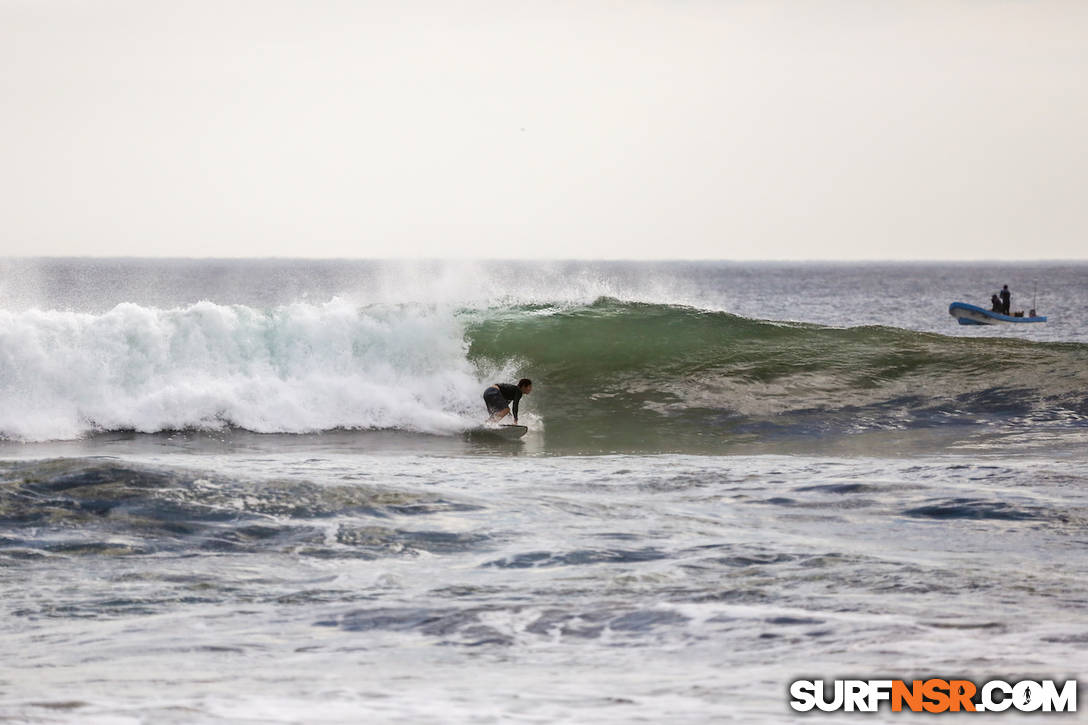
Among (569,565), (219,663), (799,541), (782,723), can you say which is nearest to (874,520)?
(799,541)

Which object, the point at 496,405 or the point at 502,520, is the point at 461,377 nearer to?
the point at 496,405

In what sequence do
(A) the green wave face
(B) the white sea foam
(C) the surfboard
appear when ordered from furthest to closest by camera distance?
(A) the green wave face → (B) the white sea foam → (C) the surfboard

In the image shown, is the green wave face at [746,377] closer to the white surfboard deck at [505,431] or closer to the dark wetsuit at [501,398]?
the white surfboard deck at [505,431]

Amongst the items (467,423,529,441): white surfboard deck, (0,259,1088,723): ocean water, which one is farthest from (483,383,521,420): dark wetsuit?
(0,259,1088,723): ocean water

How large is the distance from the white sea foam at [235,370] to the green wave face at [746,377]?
1.62m

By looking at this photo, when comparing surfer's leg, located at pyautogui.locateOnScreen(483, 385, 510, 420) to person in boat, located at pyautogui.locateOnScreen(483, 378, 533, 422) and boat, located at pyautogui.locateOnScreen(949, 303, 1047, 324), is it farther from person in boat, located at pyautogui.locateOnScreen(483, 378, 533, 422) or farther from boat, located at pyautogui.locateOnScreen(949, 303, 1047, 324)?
boat, located at pyautogui.locateOnScreen(949, 303, 1047, 324)

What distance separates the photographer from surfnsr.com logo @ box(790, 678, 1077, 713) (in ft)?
21.0

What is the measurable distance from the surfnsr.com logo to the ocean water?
0.15 m

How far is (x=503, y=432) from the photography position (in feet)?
63.6

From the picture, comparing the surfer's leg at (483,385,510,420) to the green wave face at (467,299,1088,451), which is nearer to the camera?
the surfer's leg at (483,385,510,420)

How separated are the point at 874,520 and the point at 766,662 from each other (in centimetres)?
482

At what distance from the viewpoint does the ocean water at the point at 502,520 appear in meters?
7.17

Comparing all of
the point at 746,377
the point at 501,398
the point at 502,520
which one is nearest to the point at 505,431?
the point at 501,398

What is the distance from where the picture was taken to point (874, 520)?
1180cm
